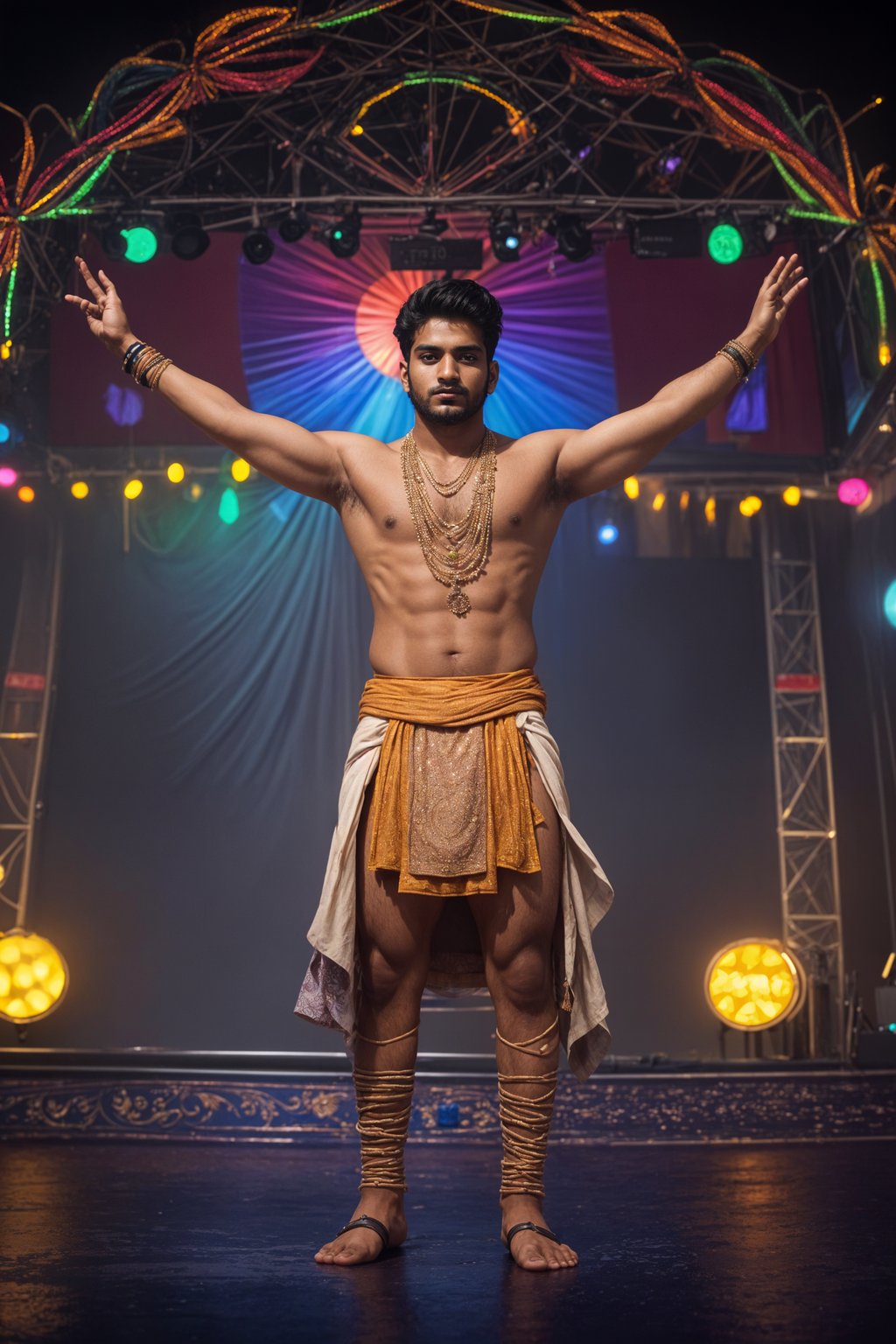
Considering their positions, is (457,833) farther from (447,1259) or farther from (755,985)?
(755,985)

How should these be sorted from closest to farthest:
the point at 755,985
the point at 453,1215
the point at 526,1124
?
the point at 526,1124 → the point at 453,1215 → the point at 755,985

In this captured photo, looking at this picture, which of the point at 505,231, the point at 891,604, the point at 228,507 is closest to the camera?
the point at 505,231

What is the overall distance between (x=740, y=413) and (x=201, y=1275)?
5.83 meters

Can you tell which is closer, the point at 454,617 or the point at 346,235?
the point at 454,617

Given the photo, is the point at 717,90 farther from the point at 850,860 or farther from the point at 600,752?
the point at 850,860

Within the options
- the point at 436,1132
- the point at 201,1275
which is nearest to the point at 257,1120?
the point at 436,1132

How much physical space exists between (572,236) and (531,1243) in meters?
4.97

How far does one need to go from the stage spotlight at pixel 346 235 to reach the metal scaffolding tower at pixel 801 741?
3040 mm

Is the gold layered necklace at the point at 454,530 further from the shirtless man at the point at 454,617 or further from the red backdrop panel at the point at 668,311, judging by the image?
the red backdrop panel at the point at 668,311

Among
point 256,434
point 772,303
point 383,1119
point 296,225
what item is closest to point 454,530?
point 256,434

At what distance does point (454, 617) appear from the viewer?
238 cm

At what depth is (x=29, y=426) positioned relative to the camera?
6750 millimetres

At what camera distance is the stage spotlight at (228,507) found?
7.39 m

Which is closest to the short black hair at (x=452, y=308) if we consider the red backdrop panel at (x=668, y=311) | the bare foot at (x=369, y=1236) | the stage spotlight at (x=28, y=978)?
the bare foot at (x=369, y=1236)
